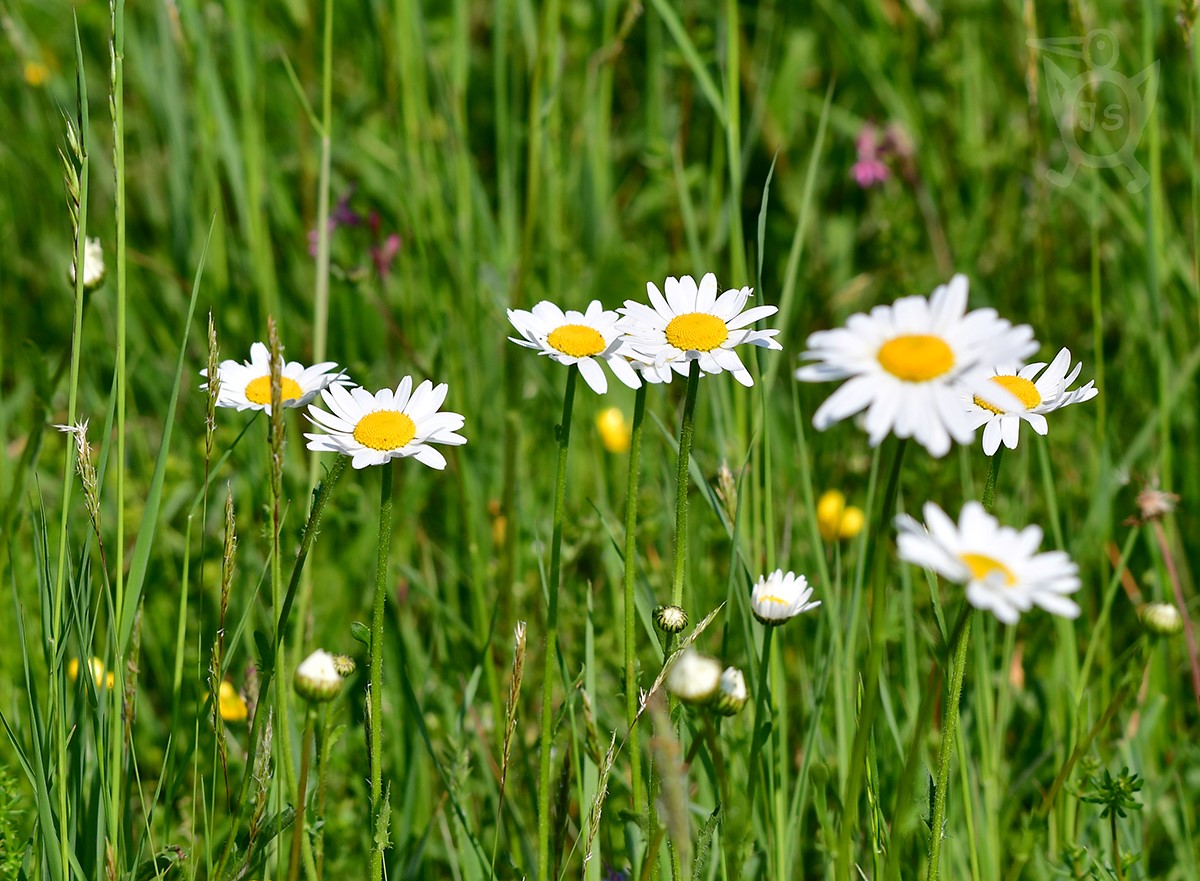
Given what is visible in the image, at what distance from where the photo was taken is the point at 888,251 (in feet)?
10.0

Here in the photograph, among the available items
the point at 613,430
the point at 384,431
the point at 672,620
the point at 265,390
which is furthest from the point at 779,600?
the point at 613,430

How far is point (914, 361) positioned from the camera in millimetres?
965

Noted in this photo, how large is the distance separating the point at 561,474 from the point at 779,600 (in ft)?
1.08

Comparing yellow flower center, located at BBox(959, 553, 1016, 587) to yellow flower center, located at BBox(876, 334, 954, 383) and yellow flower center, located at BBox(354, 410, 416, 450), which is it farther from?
yellow flower center, located at BBox(354, 410, 416, 450)

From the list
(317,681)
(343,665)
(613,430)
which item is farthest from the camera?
(613,430)

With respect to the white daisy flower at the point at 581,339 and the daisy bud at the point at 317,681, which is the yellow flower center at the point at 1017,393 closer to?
the white daisy flower at the point at 581,339

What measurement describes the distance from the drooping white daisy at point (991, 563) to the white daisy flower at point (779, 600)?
1.30 feet

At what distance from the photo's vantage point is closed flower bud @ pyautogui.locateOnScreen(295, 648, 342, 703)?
121 centimetres

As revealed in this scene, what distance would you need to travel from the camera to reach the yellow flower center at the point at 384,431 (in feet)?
4.27

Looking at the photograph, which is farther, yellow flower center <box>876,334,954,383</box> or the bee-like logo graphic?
the bee-like logo graphic

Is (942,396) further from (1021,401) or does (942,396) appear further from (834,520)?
(834,520)

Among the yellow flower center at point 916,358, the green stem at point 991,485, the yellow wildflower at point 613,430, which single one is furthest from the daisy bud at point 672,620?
the yellow wildflower at point 613,430

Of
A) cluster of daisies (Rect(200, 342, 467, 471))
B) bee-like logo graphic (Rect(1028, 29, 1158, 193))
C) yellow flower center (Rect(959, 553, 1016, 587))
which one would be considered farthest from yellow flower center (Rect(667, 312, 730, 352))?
bee-like logo graphic (Rect(1028, 29, 1158, 193))

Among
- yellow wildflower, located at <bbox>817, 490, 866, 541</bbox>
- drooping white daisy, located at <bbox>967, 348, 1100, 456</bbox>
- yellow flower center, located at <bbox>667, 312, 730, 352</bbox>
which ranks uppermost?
yellow wildflower, located at <bbox>817, 490, 866, 541</bbox>
